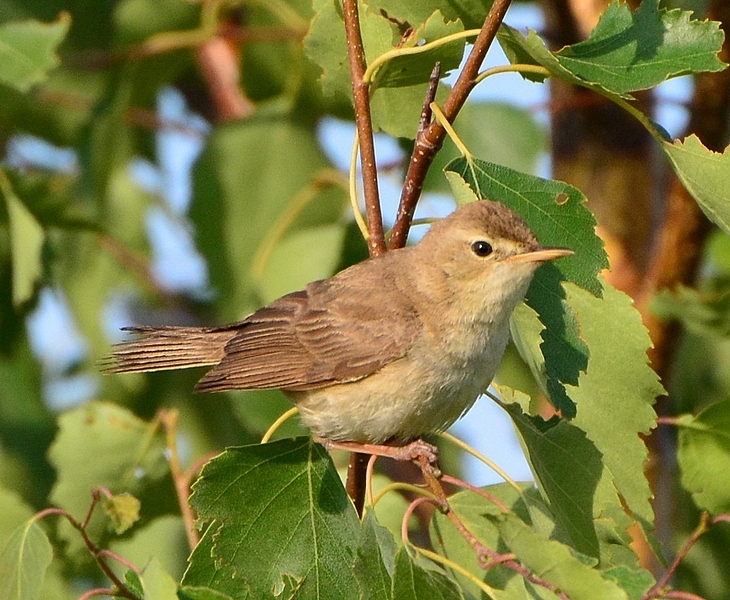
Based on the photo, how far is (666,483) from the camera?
4.88m

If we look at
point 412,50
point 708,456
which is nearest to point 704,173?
point 412,50

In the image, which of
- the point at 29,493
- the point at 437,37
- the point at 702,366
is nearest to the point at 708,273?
the point at 702,366

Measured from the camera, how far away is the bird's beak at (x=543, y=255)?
2717mm

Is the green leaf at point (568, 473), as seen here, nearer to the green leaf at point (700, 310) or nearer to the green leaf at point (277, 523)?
the green leaf at point (277, 523)

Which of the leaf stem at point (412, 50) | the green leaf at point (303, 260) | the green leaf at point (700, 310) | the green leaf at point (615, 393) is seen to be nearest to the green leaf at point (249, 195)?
the green leaf at point (303, 260)

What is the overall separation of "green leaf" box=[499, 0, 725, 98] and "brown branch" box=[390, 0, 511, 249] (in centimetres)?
7

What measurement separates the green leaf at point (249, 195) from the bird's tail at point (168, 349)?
43.5 inches

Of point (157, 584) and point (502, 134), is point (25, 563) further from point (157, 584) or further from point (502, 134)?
point (502, 134)

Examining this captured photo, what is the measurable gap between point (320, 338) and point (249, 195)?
71.4 inches

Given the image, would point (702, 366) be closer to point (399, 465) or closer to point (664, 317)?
point (664, 317)

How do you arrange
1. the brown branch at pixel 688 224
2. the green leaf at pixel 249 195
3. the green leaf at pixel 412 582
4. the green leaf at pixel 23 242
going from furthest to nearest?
the green leaf at pixel 249 195, the brown branch at pixel 688 224, the green leaf at pixel 23 242, the green leaf at pixel 412 582

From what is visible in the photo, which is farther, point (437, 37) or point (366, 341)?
point (366, 341)

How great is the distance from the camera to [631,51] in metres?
2.62

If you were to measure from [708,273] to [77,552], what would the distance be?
3.99m
